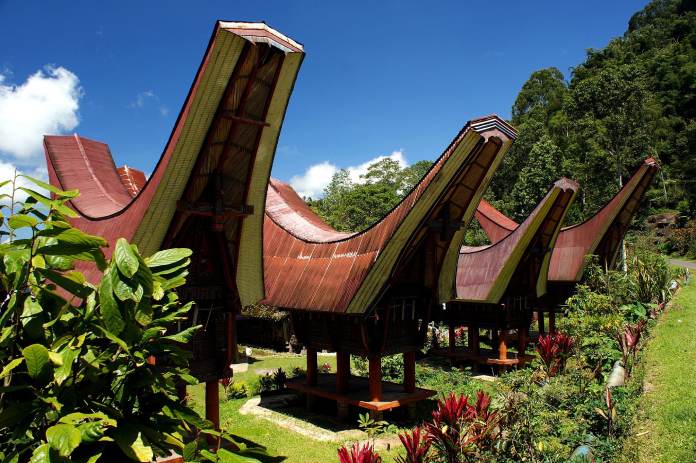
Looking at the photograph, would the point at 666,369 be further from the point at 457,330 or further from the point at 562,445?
the point at 457,330

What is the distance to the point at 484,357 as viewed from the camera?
53.6 ft

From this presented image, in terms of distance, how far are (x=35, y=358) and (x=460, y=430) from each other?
7.01 m

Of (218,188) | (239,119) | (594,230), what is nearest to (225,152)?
(218,188)

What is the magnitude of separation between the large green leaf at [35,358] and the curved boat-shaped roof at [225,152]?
16.9ft

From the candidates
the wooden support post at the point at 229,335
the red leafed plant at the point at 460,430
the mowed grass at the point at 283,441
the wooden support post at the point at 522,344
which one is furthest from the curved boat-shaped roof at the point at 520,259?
the wooden support post at the point at 229,335

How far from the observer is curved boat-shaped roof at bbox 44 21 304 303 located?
6.16 metres

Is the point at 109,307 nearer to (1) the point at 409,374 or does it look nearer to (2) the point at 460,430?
(2) the point at 460,430

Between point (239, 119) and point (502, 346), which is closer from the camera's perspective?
point (239, 119)

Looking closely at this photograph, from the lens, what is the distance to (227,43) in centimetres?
592

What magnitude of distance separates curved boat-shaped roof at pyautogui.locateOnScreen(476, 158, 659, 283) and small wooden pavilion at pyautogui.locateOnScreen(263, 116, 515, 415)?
9.49 metres

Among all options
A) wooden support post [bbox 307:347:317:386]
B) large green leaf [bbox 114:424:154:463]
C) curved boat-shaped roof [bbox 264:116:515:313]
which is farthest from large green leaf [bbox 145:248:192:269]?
wooden support post [bbox 307:347:317:386]

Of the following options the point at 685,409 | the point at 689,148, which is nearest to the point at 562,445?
the point at 685,409

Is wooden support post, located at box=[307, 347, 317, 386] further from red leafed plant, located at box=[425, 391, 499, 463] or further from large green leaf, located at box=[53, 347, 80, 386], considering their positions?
large green leaf, located at box=[53, 347, 80, 386]

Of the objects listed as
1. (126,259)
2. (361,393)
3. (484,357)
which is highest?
(126,259)
